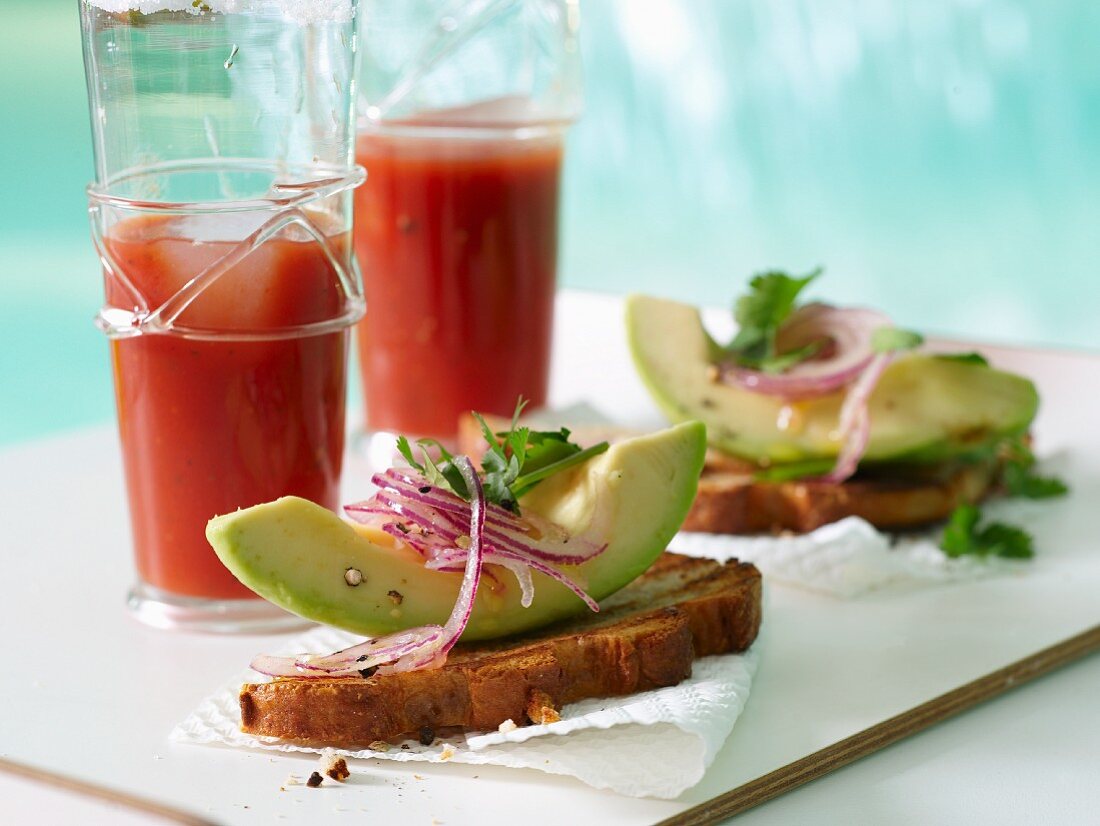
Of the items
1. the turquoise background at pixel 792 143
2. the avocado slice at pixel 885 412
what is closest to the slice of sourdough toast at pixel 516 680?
the avocado slice at pixel 885 412

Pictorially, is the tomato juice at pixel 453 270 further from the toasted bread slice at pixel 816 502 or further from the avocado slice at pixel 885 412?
the toasted bread slice at pixel 816 502

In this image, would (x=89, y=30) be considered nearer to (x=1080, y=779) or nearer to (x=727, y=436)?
(x=727, y=436)

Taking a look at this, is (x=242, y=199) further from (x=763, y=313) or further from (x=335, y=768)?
(x=763, y=313)

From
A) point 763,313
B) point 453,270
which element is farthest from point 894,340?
point 453,270

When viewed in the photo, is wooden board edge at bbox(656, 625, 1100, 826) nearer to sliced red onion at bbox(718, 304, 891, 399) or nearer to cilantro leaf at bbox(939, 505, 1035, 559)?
cilantro leaf at bbox(939, 505, 1035, 559)

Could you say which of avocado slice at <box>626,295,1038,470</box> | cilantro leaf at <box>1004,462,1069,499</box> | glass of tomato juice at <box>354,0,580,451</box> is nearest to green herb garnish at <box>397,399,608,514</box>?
avocado slice at <box>626,295,1038,470</box>

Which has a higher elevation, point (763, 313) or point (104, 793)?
point (763, 313)

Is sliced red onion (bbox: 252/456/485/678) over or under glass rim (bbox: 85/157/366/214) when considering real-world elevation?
under

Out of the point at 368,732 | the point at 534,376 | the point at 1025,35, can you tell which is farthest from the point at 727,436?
the point at 1025,35
